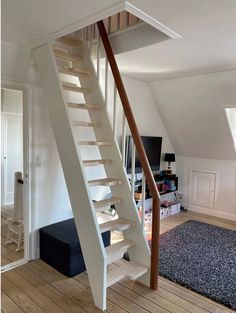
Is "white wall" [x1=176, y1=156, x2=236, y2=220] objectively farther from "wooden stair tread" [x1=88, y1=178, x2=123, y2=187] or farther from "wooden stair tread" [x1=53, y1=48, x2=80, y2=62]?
"wooden stair tread" [x1=53, y1=48, x2=80, y2=62]

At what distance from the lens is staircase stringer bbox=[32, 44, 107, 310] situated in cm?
223

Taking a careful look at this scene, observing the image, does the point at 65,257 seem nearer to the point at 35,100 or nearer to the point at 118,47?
the point at 35,100

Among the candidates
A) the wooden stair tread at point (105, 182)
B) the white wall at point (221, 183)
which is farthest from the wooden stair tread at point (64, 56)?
the white wall at point (221, 183)

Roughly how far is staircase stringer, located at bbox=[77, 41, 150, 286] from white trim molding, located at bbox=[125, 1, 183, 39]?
38.1 inches

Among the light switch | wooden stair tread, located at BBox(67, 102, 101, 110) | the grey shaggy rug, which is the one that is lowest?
the grey shaggy rug

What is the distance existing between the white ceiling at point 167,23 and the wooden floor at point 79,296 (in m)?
2.45

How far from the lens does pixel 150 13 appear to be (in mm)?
2016

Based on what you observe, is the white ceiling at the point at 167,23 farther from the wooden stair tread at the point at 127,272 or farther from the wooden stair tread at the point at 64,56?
the wooden stair tread at the point at 127,272

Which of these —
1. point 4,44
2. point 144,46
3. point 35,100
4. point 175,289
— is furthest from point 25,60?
point 175,289

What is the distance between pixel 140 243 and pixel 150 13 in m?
2.11

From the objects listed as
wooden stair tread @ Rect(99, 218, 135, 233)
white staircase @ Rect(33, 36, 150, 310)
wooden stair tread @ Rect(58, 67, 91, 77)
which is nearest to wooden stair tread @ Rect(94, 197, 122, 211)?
white staircase @ Rect(33, 36, 150, 310)

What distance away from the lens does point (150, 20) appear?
212cm

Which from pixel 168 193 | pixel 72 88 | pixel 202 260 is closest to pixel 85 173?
pixel 72 88

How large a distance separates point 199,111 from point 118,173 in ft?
7.85
